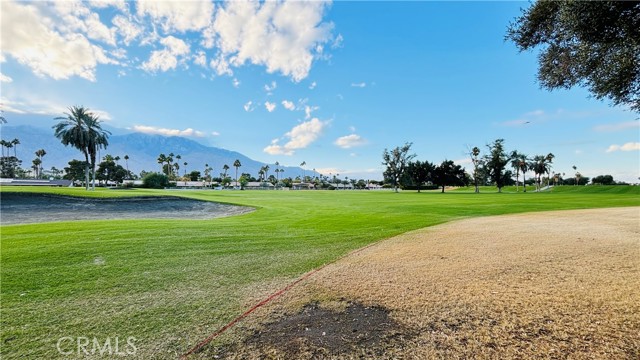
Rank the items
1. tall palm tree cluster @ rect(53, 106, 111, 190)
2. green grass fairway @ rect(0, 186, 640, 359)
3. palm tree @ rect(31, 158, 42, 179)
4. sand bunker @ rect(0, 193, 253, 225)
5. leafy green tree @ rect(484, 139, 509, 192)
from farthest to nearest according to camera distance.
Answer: palm tree @ rect(31, 158, 42, 179) → leafy green tree @ rect(484, 139, 509, 192) → tall palm tree cluster @ rect(53, 106, 111, 190) → sand bunker @ rect(0, 193, 253, 225) → green grass fairway @ rect(0, 186, 640, 359)

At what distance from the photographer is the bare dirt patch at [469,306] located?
4012 mm

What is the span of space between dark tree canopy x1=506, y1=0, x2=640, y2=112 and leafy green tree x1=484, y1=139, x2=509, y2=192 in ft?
299

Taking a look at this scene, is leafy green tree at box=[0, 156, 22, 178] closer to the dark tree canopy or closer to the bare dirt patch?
the bare dirt patch

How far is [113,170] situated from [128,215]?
127653 mm

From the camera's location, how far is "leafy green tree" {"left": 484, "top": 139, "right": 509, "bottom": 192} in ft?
288

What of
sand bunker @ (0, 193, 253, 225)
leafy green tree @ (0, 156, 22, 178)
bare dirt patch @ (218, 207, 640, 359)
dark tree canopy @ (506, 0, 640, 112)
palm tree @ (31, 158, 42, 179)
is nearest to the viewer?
bare dirt patch @ (218, 207, 640, 359)

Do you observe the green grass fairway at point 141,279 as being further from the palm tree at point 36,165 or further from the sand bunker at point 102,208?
the palm tree at point 36,165

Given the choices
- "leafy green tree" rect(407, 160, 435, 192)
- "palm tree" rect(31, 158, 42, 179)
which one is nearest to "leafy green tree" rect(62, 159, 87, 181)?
"palm tree" rect(31, 158, 42, 179)

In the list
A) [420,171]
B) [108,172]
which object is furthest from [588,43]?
[108,172]

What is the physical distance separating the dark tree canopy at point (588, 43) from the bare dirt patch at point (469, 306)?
4.81 m

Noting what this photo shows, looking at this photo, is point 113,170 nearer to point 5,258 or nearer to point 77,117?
point 77,117

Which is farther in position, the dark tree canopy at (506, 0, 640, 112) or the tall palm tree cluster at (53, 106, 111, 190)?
the tall palm tree cluster at (53, 106, 111, 190)

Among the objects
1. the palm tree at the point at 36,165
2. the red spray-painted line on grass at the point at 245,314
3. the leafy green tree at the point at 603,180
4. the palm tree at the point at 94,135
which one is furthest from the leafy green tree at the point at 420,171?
the palm tree at the point at 36,165

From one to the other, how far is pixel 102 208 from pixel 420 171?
8431 centimetres
